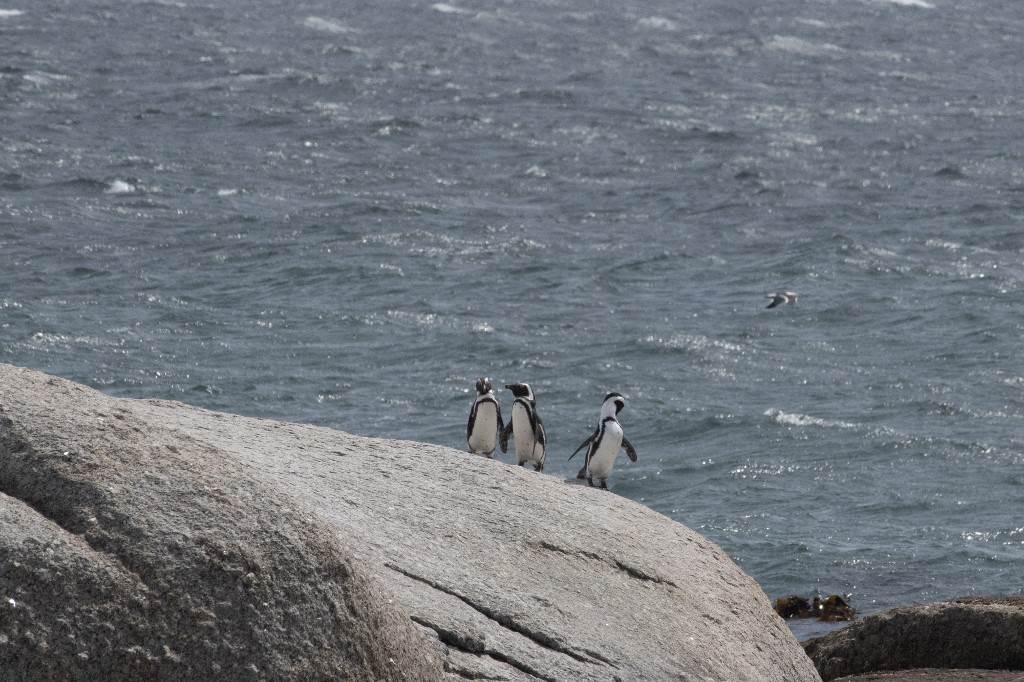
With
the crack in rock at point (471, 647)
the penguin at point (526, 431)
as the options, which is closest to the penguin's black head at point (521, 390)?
the penguin at point (526, 431)

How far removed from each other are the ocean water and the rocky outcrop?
7.85 m

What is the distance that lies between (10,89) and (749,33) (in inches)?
1523

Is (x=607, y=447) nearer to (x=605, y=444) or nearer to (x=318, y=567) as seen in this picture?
(x=605, y=444)

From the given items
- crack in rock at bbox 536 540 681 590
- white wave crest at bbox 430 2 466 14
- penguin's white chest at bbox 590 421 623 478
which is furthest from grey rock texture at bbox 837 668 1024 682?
white wave crest at bbox 430 2 466 14

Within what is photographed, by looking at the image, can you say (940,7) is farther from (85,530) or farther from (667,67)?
(85,530)

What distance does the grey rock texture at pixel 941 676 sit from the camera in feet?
36.6

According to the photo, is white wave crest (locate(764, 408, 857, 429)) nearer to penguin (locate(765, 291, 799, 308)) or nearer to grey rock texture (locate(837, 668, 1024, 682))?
penguin (locate(765, 291, 799, 308))

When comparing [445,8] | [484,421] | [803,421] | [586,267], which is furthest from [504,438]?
[445,8]

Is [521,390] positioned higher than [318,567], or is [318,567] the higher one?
[318,567]

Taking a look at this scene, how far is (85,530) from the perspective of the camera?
7145 mm

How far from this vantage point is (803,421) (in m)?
25.7

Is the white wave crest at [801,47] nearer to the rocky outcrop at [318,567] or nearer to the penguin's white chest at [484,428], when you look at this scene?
the penguin's white chest at [484,428]

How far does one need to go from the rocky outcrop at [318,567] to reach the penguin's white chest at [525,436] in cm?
542

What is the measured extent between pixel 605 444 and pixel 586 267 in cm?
1846
